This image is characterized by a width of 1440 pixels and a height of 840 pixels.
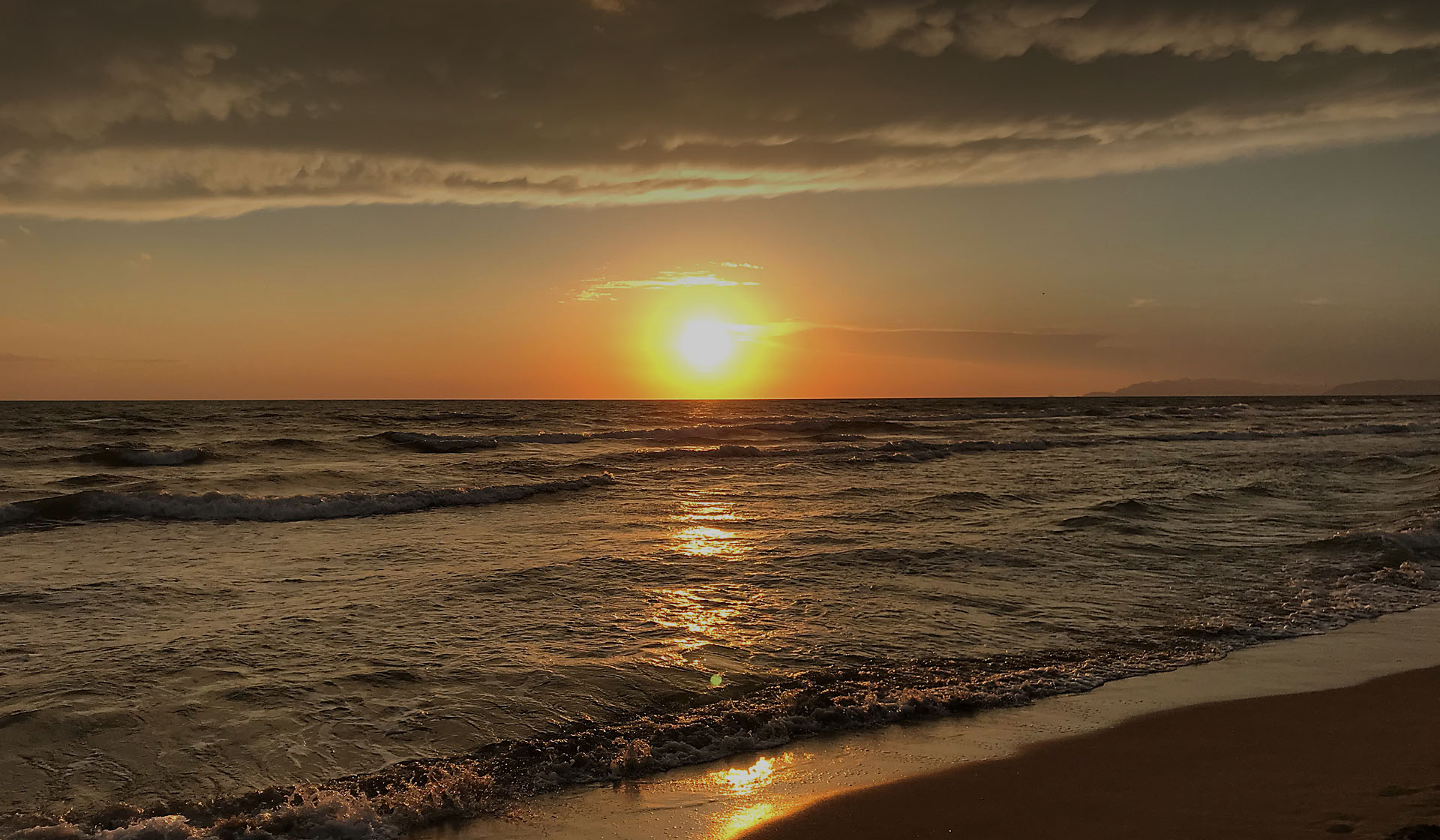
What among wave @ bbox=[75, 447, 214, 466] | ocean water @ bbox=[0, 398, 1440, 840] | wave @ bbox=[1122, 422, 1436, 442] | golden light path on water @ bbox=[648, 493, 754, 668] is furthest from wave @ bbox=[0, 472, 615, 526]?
wave @ bbox=[1122, 422, 1436, 442]

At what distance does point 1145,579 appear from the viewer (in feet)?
39.1

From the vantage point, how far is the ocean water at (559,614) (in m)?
5.92

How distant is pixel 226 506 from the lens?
771 inches

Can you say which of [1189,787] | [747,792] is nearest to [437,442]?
[747,792]

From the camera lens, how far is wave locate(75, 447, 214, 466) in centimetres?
3195

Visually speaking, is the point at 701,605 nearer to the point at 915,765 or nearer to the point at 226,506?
the point at 915,765

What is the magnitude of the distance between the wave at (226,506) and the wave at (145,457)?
1347cm

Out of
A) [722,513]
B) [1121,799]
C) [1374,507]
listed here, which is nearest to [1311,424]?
[1374,507]

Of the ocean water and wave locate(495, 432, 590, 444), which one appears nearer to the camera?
the ocean water

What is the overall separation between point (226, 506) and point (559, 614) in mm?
13739

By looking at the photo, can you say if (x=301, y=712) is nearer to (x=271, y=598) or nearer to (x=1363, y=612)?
(x=271, y=598)

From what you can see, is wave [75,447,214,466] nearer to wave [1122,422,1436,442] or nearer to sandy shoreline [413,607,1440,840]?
sandy shoreline [413,607,1440,840]

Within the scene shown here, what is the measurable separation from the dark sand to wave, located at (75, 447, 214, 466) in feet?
111

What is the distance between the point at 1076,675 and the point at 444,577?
327 inches
